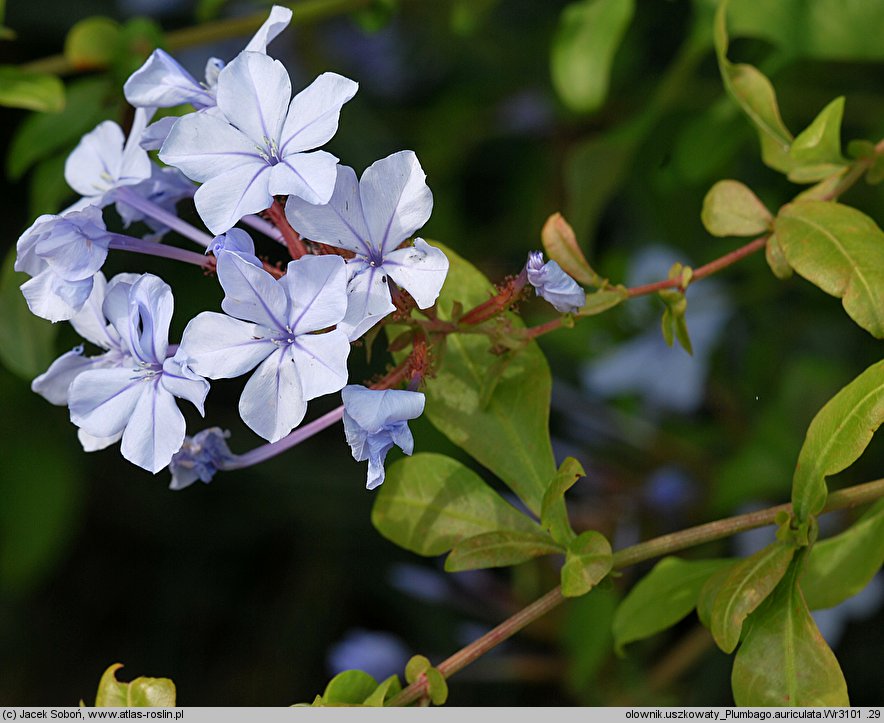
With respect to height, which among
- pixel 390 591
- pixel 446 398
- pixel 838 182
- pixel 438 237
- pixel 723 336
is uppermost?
pixel 838 182

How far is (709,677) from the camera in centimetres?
146

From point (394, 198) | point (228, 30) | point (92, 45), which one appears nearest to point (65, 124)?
point (92, 45)

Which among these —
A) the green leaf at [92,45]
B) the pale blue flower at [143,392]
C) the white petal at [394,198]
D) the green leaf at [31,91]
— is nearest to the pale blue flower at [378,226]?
the white petal at [394,198]

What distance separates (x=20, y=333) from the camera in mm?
998

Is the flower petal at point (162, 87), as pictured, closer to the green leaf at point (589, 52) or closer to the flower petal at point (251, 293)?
the flower petal at point (251, 293)

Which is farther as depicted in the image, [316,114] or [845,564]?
[845,564]

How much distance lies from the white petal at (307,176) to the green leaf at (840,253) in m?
0.38

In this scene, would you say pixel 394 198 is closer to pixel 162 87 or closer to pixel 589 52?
pixel 162 87

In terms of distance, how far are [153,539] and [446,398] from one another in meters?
1.08

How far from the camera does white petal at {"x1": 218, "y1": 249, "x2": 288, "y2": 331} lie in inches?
26.3

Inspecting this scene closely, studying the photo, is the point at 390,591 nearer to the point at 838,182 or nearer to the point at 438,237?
the point at 438,237

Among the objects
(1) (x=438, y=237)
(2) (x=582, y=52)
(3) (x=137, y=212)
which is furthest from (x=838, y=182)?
(1) (x=438, y=237)

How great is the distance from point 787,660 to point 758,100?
49 centimetres

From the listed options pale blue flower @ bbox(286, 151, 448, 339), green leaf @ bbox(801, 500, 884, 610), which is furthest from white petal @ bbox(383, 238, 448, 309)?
green leaf @ bbox(801, 500, 884, 610)
